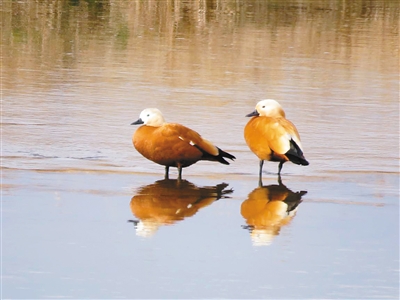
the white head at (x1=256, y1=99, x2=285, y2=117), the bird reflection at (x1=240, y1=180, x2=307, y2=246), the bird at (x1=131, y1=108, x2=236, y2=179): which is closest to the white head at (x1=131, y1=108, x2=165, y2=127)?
the bird at (x1=131, y1=108, x2=236, y2=179)

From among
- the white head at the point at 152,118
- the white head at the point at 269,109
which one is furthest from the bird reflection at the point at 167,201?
the white head at the point at 269,109

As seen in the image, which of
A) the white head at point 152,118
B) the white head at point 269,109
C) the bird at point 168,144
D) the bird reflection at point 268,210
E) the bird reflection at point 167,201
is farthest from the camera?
the white head at point 269,109

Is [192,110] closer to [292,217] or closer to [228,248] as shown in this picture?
[292,217]

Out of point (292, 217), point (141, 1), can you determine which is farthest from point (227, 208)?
point (141, 1)

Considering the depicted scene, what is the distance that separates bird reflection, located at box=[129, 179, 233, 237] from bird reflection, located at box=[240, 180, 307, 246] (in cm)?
27

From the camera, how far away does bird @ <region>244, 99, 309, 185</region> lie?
8.06 meters

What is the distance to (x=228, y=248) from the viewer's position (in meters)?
6.18

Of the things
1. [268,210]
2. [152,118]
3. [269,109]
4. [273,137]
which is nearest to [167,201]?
[268,210]

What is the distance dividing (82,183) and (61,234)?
146cm

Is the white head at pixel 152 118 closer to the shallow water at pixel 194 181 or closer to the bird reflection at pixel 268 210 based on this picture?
the shallow water at pixel 194 181

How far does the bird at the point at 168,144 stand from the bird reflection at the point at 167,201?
176 millimetres

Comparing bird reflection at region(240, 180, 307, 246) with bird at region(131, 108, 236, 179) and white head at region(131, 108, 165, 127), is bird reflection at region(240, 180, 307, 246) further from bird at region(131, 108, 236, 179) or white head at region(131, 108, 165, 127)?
white head at region(131, 108, 165, 127)

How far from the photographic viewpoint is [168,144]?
7.99 meters

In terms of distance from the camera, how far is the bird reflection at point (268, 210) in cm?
655
